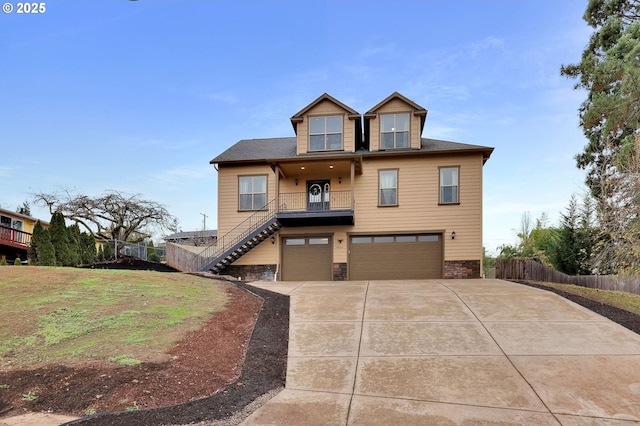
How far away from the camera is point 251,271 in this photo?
17516mm

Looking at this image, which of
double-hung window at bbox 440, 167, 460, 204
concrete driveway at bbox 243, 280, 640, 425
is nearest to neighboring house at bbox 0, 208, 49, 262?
concrete driveway at bbox 243, 280, 640, 425

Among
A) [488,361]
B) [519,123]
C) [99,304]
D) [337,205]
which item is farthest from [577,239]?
[99,304]

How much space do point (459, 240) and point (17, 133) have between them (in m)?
23.4

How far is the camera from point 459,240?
16812 millimetres

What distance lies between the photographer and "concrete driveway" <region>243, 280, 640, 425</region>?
4.86m

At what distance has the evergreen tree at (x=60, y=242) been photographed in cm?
1744

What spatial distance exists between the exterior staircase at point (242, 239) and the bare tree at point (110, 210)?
1435 centimetres

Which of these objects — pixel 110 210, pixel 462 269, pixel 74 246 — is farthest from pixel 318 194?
pixel 110 210

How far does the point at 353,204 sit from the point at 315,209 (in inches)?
A: 79.4

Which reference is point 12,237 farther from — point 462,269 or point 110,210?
point 462,269

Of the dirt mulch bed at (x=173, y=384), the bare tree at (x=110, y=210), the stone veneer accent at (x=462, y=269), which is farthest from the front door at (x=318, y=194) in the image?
the bare tree at (x=110, y=210)

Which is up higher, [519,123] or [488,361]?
[519,123]

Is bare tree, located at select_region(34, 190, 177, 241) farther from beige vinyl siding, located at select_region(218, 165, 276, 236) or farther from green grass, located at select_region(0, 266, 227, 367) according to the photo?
green grass, located at select_region(0, 266, 227, 367)

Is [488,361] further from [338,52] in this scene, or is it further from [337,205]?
[338,52]
